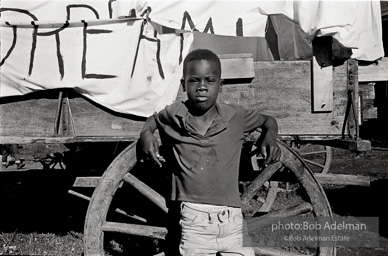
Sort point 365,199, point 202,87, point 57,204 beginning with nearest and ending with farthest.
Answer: point 202,87 < point 57,204 < point 365,199

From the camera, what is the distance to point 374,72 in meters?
2.93

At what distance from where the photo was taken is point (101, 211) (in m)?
2.68

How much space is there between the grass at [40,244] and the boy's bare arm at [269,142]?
2.01 m

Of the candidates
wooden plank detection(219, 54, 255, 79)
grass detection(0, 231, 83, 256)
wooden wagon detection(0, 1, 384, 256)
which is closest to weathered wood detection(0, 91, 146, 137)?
wooden wagon detection(0, 1, 384, 256)

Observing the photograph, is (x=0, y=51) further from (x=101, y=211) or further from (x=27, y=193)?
(x=27, y=193)

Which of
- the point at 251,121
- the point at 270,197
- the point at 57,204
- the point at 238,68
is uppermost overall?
the point at 238,68

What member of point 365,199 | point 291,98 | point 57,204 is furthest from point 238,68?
point 365,199

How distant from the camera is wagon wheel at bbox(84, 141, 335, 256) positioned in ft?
8.76

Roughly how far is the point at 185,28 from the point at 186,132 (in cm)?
87

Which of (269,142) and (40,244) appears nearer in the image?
(269,142)

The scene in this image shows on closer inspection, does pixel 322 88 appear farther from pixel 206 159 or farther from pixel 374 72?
pixel 206 159

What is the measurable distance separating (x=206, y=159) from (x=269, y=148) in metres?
0.35

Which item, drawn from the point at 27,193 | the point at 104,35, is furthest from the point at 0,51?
the point at 27,193

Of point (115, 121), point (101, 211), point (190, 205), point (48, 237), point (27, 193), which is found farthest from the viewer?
point (27, 193)
